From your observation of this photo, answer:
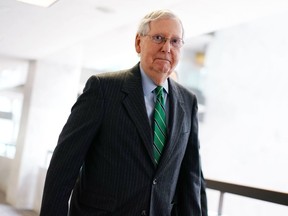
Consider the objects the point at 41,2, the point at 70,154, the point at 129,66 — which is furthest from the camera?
the point at 129,66

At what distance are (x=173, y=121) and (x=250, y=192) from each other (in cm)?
122

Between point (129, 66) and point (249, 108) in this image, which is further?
point (249, 108)

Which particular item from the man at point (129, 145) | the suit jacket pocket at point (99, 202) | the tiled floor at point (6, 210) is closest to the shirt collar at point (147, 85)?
the man at point (129, 145)

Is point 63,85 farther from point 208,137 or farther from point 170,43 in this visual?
point 208,137

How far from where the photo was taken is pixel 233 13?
4008 millimetres

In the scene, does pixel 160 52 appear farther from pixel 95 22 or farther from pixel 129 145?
pixel 95 22

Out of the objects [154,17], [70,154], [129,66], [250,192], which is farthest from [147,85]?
[129,66]

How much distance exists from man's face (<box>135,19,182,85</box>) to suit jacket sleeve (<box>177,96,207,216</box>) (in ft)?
0.87

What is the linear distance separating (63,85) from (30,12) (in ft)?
3.00

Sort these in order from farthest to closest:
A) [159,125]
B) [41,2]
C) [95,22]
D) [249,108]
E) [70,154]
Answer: [249,108], [95,22], [41,2], [159,125], [70,154]

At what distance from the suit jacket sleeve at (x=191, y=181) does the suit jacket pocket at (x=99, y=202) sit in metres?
0.34

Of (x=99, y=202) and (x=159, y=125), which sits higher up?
(x=159, y=125)

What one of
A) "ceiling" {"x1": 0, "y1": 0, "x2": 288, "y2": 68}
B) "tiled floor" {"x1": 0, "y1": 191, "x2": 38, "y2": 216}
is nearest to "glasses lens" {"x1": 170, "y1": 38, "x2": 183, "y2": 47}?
"ceiling" {"x1": 0, "y1": 0, "x2": 288, "y2": 68}

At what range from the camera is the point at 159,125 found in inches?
57.6
